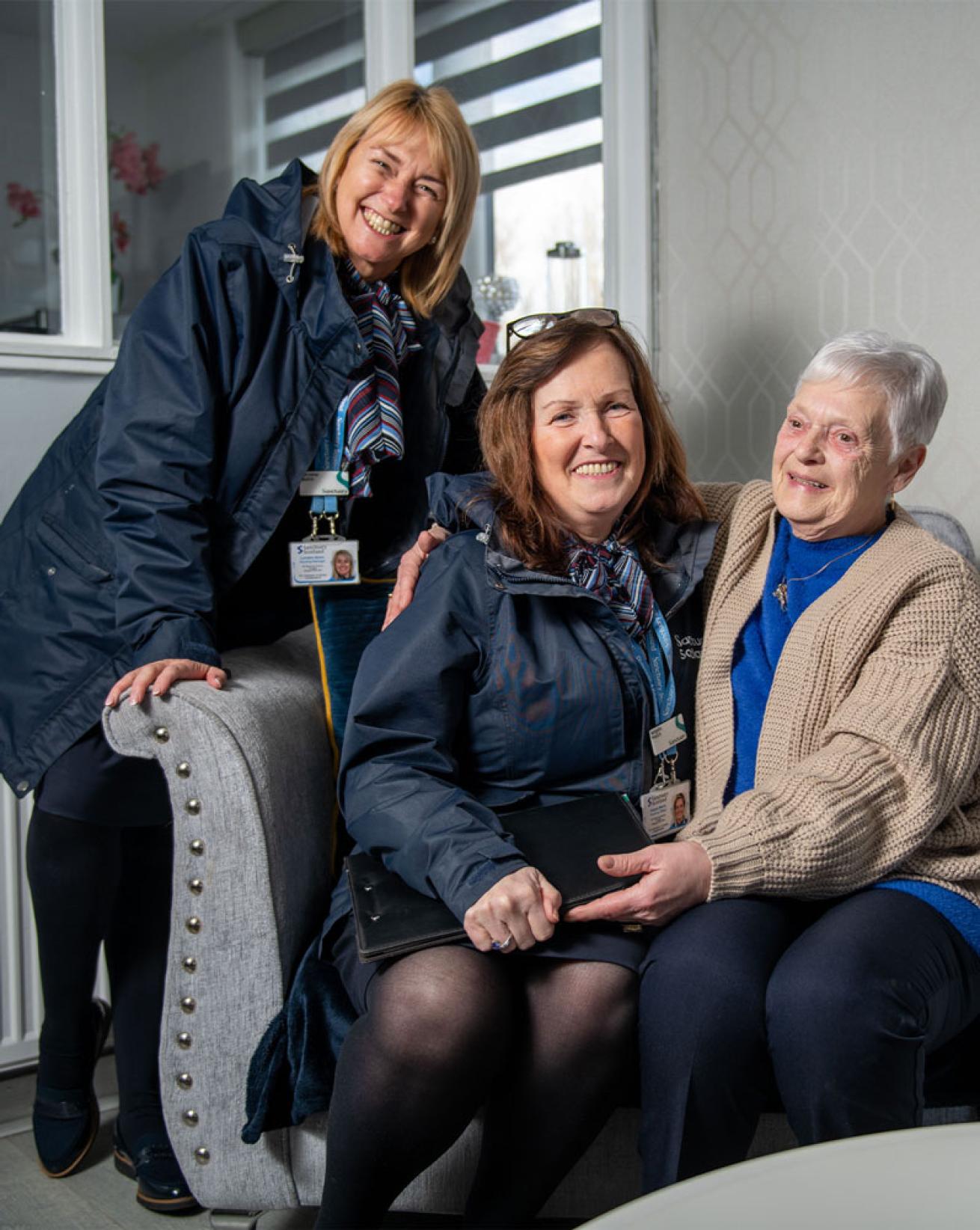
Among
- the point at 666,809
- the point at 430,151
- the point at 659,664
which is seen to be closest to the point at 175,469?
the point at 430,151

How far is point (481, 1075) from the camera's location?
1.41 metres

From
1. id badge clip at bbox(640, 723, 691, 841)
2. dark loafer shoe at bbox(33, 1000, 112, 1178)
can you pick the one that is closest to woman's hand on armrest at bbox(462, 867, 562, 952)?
id badge clip at bbox(640, 723, 691, 841)

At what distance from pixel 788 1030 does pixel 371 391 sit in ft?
3.60

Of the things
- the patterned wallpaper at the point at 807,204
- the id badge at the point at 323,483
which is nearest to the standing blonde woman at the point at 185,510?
the id badge at the point at 323,483

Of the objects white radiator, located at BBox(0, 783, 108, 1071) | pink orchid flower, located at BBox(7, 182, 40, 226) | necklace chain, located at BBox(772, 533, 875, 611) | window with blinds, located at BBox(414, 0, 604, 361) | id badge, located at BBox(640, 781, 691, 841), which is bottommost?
white radiator, located at BBox(0, 783, 108, 1071)

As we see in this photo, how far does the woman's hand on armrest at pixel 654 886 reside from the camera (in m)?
1.48

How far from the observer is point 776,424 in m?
2.64

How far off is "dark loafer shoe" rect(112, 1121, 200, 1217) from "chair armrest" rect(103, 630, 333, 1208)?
12.4 inches

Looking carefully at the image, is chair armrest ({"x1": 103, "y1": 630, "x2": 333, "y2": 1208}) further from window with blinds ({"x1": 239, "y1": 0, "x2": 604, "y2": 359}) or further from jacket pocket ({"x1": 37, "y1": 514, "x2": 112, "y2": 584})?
window with blinds ({"x1": 239, "y1": 0, "x2": 604, "y2": 359})

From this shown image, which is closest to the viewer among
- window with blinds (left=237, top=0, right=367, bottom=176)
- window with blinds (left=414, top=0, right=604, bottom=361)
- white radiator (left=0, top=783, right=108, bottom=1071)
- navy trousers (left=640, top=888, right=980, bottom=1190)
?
navy trousers (left=640, top=888, right=980, bottom=1190)

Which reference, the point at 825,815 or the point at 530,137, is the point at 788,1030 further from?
the point at 530,137

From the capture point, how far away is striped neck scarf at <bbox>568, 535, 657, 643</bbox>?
1713 mm

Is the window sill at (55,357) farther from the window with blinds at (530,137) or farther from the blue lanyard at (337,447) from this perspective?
the window with blinds at (530,137)

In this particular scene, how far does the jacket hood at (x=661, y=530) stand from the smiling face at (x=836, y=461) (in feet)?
0.46
